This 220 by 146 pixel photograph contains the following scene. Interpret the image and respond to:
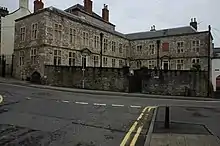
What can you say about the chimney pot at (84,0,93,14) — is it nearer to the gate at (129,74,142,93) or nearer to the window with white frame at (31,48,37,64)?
the window with white frame at (31,48,37,64)

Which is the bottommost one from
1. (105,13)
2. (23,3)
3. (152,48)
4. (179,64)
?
(179,64)

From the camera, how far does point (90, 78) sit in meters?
28.9

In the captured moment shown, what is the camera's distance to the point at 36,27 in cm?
3189

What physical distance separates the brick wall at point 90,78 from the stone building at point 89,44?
1965mm

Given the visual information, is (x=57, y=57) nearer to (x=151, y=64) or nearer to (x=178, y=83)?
(x=178, y=83)

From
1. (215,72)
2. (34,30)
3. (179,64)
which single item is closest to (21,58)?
(34,30)

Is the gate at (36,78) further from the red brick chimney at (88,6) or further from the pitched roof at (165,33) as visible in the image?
the pitched roof at (165,33)

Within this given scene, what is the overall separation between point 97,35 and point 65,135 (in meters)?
34.9

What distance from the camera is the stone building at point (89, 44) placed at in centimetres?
3152

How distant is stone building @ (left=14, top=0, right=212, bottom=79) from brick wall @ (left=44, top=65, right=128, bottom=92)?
6.45ft

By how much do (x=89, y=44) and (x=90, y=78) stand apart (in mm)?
11171

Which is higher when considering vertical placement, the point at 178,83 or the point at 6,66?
the point at 6,66

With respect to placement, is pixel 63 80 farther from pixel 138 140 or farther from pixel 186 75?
pixel 138 140

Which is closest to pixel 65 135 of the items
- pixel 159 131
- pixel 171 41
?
pixel 159 131
